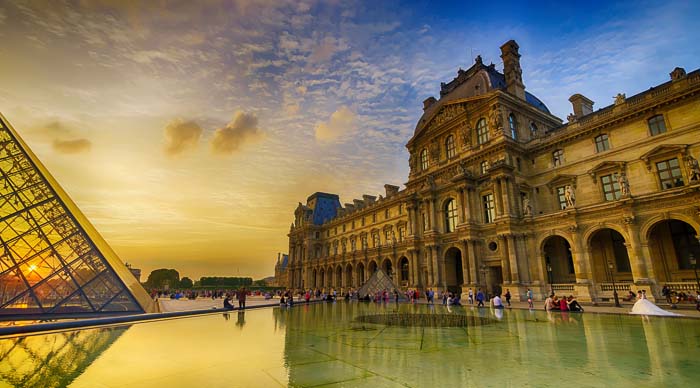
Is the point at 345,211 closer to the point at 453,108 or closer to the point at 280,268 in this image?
the point at 453,108

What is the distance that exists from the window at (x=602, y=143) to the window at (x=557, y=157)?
2.35m

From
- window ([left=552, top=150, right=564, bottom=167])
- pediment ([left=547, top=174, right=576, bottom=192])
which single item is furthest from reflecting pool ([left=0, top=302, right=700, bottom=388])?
window ([left=552, top=150, right=564, bottom=167])

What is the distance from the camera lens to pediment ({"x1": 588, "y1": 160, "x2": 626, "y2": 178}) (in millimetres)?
22312

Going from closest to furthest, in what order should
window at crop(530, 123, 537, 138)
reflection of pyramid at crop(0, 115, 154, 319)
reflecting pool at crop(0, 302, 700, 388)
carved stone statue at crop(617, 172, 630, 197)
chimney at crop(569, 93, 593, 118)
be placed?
reflecting pool at crop(0, 302, 700, 388) → reflection of pyramid at crop(0, 115, 154, 319) → carved stone statue at crop(617, 172, 630, 197) → chimney at crop(569, 93, 593, 118) → window at crop(530, 123, 537, 138)

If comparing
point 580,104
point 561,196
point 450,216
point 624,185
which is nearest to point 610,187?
point 624,185

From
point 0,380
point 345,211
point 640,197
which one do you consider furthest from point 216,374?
point 345,211

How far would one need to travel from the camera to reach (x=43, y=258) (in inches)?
559

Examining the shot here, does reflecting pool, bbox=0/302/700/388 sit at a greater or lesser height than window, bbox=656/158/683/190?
lesser

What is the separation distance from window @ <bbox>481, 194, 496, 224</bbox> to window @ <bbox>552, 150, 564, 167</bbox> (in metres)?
5.34

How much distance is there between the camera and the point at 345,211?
58.4 metres

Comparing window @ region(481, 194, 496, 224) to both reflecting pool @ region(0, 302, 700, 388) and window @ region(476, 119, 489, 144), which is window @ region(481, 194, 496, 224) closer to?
window @ region(476, 119, 489, 144)

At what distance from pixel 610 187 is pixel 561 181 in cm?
322

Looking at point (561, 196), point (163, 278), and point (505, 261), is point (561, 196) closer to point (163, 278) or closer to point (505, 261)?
point (505, 261)

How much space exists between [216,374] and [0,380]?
10.4 ft
